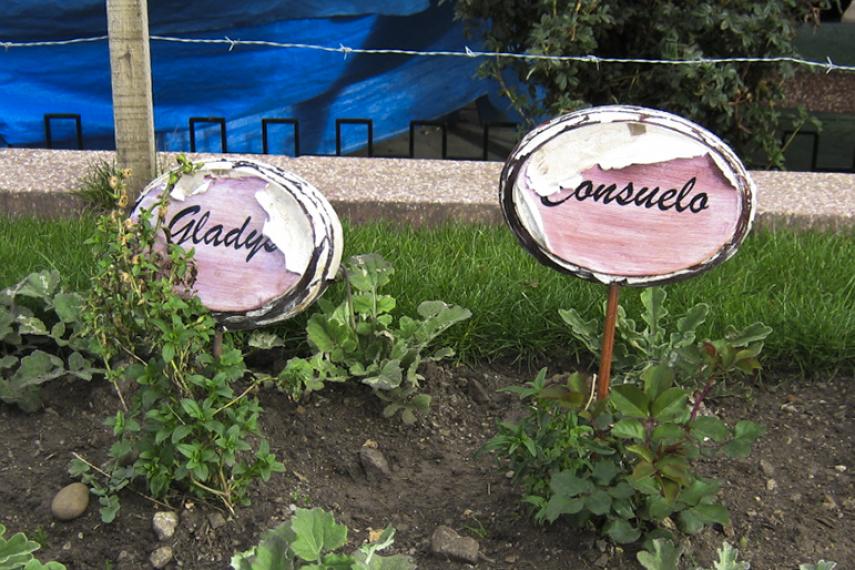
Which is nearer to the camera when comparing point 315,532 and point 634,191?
point 315,532

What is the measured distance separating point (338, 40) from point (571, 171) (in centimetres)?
336

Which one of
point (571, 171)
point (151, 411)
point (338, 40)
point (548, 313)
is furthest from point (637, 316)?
point (338, 40)

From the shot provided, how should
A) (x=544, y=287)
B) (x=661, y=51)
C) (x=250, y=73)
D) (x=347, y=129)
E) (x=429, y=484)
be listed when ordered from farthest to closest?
(x=347, y=129), (x=250, y=73), (x=661, y=51), (x=544, y=287), (x=429, y=484)

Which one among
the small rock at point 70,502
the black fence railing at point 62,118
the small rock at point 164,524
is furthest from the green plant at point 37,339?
the black fence railing at point 62,118

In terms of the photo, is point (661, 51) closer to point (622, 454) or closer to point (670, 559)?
point (622, 454)

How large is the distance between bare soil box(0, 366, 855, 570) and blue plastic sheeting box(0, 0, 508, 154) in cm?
286

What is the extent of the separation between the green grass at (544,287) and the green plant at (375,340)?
171 millimetres

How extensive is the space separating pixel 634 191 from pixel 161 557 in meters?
1.16

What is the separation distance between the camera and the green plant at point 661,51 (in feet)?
14.3

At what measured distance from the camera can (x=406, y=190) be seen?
3764 mm

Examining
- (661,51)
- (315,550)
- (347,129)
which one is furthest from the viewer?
(347,129)

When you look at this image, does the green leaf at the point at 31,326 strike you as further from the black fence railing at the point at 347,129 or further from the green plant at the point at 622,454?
the black fence railing at the point at 347,129

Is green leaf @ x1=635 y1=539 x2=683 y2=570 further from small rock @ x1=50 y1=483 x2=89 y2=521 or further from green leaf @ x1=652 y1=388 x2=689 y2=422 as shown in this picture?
small rock @ x1=50 y1=483 x2=89 y2=521

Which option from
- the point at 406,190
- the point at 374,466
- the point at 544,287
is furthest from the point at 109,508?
the point at 406,190
